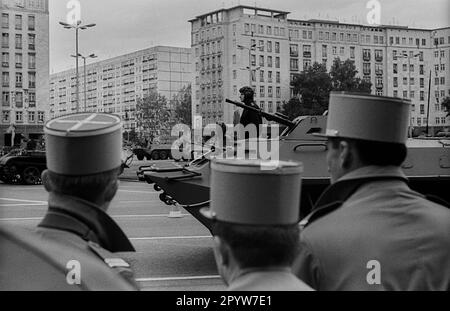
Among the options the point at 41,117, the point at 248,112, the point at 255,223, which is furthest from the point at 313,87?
the point at 255,223

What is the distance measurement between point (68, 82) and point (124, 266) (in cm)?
77

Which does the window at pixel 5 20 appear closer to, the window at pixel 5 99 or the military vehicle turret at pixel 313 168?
the window at pixel 5 99

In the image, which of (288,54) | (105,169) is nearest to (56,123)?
(105,169)

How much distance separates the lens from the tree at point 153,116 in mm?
2529

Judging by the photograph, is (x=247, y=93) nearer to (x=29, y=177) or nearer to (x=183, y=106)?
(x=183, y=106)

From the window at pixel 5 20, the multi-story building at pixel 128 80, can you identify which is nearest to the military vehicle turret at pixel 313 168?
the multi-story building at pixel 128 80

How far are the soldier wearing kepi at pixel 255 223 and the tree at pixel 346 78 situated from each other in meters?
0.86

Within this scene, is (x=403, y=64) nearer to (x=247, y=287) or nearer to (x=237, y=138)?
(x=237, y=138)

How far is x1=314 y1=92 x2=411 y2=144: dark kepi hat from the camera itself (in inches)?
86.9

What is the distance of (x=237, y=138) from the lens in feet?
10.9

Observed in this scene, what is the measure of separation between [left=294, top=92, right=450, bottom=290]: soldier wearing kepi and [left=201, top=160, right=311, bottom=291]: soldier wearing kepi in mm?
296

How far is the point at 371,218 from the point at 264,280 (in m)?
0.59

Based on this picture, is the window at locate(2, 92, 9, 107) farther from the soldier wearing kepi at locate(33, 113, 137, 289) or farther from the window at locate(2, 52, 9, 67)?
the soldier wearing kepi at locate(33, 113, 137, 289)

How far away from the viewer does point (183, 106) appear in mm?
2668
